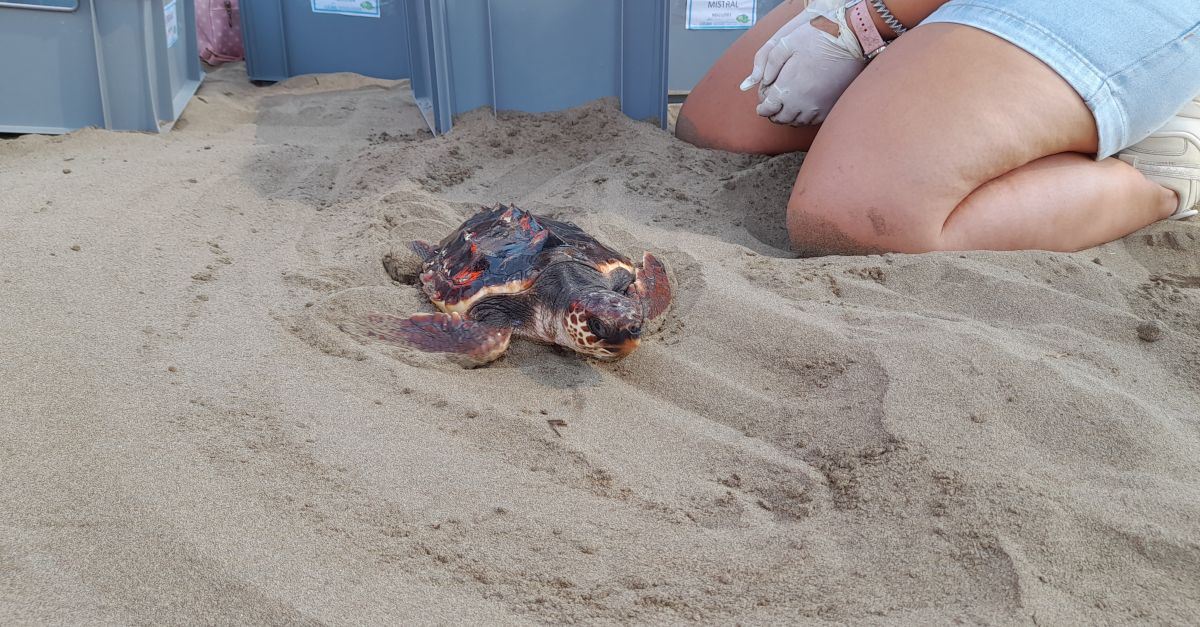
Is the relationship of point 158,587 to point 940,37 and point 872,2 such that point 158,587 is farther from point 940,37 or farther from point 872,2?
point 872,2

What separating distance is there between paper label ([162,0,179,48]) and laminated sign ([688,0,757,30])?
7.95ft

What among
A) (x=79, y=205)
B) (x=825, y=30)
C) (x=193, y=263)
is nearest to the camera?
(x=193, y=263)

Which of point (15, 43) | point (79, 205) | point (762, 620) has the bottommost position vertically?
point (762, 620)

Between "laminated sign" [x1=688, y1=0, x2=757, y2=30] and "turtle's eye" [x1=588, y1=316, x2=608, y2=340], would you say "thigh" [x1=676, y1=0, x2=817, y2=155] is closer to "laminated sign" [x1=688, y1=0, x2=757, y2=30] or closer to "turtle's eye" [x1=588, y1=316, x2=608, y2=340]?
"laminated sign" [x1=688, y1=0, x2=757, y2=30]

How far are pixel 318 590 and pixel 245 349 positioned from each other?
0.81 meters

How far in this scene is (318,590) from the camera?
1.15 metres

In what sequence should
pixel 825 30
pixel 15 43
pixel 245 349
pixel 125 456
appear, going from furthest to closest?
1. pixel 15 43
2. pixel 825 30
3. pixel 245 349
4. pixel 125 456

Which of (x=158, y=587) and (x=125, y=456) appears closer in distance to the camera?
(x=158, y=587)

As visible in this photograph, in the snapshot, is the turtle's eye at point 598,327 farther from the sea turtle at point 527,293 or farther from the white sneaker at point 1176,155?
the white sneaker at point 1176,155

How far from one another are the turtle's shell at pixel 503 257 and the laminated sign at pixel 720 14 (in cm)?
202

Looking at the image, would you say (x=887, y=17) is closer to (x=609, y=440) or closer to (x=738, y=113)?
(x=738, y=113)

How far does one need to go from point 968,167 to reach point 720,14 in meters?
2.04

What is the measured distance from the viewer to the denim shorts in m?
2.18

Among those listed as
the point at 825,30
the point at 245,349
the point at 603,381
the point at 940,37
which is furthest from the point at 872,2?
the point at 245,349
